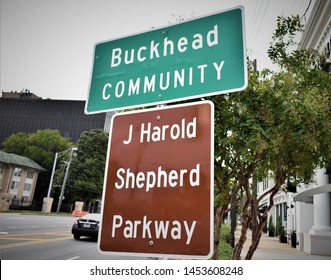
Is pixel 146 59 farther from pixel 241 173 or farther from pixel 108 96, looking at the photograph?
pixel 241 173

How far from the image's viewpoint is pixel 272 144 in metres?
4.28

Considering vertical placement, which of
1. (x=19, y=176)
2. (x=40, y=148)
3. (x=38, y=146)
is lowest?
(x=19, y=176)

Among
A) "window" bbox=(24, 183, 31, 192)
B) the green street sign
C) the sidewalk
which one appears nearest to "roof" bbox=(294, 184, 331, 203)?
the sidewalk

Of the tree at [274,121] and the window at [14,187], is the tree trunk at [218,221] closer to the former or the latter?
the tree at [274,121]

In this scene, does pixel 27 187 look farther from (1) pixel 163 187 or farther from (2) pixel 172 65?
(1) pixel 163 187

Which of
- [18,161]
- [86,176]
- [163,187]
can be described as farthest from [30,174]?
[163,187]

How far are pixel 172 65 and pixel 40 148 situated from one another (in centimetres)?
5031

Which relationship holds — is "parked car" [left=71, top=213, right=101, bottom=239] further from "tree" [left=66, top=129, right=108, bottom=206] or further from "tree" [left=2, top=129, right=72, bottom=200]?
"tree" [left=2, top=129, right=72, bottom=200]

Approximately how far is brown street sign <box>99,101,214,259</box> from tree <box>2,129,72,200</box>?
47.7m

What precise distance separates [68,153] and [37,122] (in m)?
28.5

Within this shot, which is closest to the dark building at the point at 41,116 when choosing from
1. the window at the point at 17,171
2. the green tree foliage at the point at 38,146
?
the green tree foliage at the point at 38,146

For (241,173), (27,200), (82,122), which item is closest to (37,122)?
(82,122)

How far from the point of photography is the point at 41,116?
228ft

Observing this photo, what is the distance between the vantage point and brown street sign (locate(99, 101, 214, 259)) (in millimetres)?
1482
